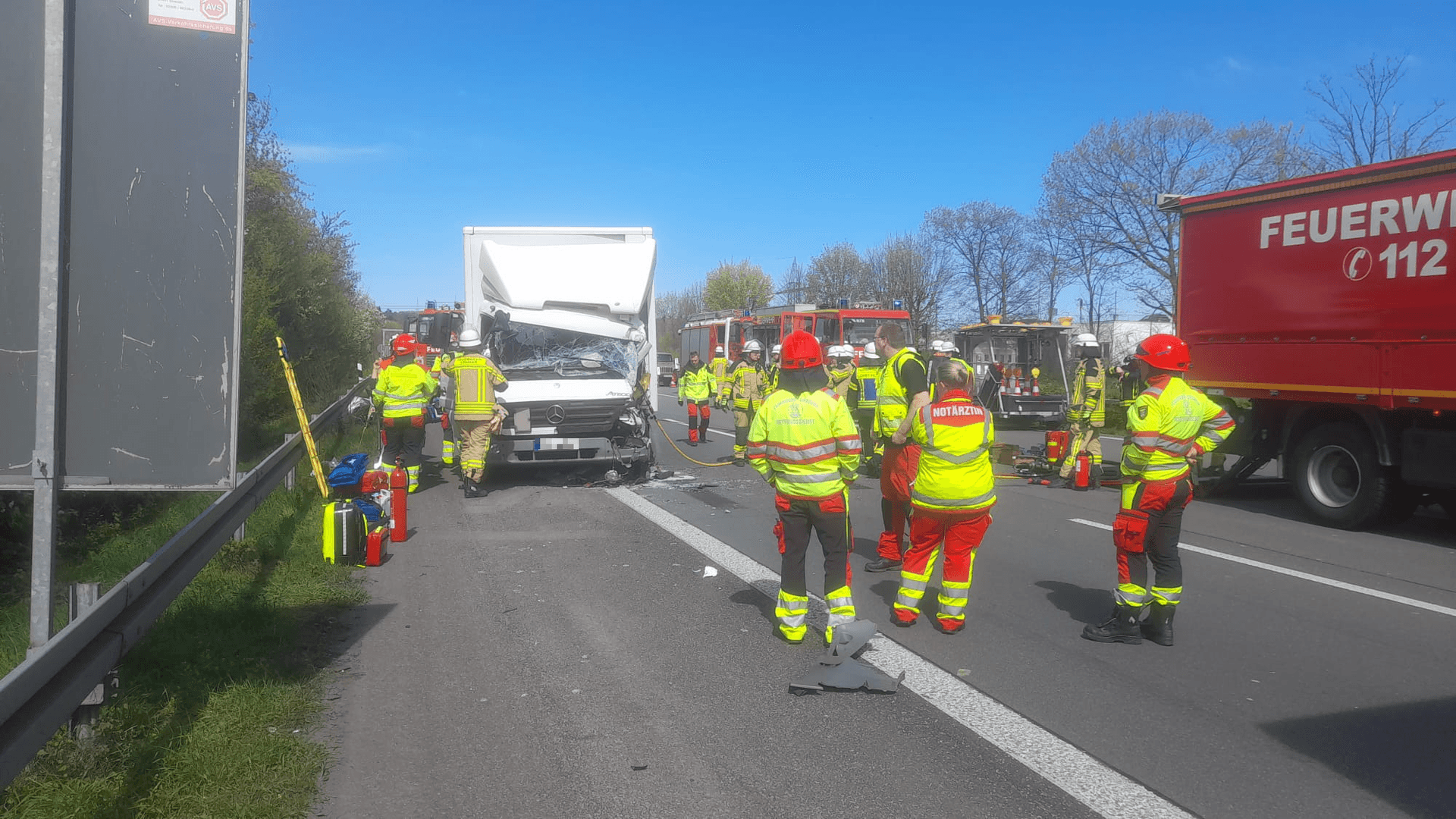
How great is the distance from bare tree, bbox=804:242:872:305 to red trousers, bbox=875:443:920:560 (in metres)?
45.8

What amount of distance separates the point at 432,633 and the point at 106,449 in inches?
112

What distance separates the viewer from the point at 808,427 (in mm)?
5984

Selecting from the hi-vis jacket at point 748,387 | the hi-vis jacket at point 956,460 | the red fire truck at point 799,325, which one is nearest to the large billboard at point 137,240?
the hi-vis jacket at point 956,460

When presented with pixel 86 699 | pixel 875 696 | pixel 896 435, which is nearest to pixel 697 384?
pixel 896 435

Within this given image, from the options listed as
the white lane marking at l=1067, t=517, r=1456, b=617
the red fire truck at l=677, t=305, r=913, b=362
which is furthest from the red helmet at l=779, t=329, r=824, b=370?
the red fire truck at l=677, t=305, r=913, b=362

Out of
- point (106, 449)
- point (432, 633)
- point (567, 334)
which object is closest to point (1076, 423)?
point (567, 334)

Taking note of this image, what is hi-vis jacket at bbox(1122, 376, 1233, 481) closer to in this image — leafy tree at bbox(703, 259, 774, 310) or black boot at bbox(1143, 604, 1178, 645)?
black boot at bbox(1143, 604, 1178, 645)

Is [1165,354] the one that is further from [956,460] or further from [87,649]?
[87,649]

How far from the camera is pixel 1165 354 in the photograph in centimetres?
614

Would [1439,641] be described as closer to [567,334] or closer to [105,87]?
[105,87]

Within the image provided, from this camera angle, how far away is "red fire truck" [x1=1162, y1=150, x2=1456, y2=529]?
9430 mm

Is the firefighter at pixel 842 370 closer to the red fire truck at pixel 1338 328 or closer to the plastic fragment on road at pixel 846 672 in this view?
the red fire truck at pixel 1338 328

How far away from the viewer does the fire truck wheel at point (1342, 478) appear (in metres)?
9.89

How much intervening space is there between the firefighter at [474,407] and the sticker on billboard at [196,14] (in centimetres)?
789
